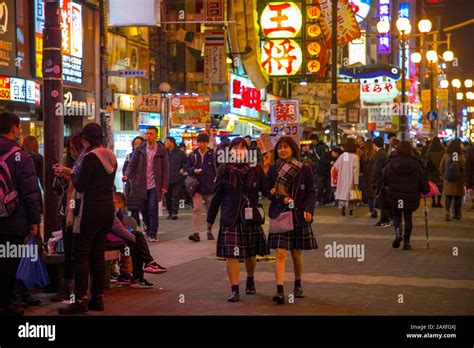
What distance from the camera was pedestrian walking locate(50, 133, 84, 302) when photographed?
10.3 m

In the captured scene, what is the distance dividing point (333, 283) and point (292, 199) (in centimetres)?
179

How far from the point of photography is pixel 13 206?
30.4 ft

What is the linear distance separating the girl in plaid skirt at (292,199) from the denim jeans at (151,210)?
6.06 meters

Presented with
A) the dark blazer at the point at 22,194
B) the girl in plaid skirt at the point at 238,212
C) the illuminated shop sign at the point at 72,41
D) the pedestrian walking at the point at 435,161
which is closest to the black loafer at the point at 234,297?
the girl in plaid skirt at the point at 238,212

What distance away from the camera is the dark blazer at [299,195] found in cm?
1078

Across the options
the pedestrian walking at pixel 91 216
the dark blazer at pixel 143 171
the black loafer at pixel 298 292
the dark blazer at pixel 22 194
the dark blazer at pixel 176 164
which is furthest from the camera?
the dark blazer at pixel 176 164

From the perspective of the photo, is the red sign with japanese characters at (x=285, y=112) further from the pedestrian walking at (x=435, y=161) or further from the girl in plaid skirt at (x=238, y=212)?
the girl in plaid skirt at (x=238, y=212)

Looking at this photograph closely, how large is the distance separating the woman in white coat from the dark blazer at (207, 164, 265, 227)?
11.5 meters

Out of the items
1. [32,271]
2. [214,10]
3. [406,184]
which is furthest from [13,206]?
[214,10]

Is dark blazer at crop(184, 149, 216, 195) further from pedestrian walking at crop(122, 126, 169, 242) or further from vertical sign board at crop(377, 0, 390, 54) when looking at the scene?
vertical sign board at crop(377, 0, 390, 54)

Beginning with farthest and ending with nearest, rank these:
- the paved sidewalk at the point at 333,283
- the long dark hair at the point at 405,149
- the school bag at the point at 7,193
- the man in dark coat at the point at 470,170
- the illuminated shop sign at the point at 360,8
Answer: the illuminated shop sign at the point at 360,8, the man in dark coat at the point at 470,170, the long dark hair at the point at 405,149, the paved sidewalk at the point at 333,283, the school bag at the point at 7,193
